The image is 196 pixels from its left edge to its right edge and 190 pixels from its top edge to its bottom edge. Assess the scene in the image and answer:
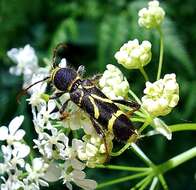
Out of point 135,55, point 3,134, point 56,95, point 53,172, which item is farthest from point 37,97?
point 135,55

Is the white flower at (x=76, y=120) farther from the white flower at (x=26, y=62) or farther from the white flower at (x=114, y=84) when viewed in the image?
the white flower at (x=26, y=62)

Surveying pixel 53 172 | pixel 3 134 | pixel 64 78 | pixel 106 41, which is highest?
pixel 106 41

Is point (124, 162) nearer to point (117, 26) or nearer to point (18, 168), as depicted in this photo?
point (117, 26)

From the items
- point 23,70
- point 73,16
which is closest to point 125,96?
point 23,70

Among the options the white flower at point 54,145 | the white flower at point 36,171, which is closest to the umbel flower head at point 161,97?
the white flower at point 54,145

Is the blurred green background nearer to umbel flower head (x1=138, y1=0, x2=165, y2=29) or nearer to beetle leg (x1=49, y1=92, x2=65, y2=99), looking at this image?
beetle leg (x1=49, y1=92, x2=65, y2=99)

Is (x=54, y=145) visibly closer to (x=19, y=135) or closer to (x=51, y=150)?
(x=51, y=150)
